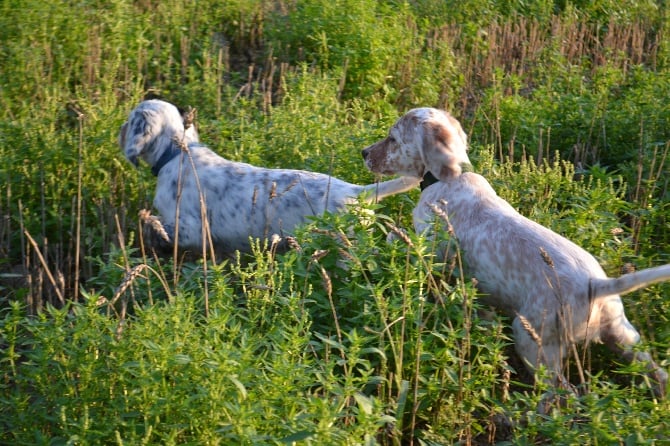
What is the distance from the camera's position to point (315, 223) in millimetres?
4113

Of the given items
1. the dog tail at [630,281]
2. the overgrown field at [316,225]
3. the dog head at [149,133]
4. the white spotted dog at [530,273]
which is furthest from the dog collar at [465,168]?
the dog head at [149,133]

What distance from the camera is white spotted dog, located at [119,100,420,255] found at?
473 centimetres

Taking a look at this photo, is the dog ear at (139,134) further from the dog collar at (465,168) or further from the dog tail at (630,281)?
the dog tail at (630,281)

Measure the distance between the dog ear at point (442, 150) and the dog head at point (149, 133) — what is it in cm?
144

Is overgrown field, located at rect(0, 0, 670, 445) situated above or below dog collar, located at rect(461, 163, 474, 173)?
below

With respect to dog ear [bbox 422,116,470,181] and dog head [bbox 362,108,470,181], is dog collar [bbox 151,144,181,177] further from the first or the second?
dog ear [bbox 422,116,470,181]

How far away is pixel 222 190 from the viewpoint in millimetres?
5004

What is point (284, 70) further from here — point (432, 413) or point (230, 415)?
point (230, 415)

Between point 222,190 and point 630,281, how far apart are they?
2308 mm

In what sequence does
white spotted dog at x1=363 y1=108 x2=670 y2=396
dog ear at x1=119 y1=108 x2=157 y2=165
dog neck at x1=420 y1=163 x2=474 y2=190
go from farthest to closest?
dog ear at x1=119 y1=108 x2=157 y2=165 → dog neck at x1=420 y1=163 x2=474 y2=190 → white spotted dog at x1=363 y1=108 x2=670 y2=396

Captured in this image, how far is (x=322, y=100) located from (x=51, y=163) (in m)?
1.88

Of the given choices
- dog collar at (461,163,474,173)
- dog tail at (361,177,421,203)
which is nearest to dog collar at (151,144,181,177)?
dog tail at (361,177,421,203)

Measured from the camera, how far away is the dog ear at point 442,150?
180 inches

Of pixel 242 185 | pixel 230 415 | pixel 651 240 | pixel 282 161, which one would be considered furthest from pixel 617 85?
pixel 230 415
